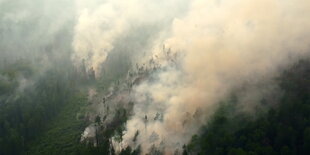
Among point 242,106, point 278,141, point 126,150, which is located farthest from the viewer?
point 242,106

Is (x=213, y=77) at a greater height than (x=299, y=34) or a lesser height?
lesser

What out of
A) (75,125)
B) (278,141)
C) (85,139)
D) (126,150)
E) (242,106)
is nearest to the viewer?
(278,141)

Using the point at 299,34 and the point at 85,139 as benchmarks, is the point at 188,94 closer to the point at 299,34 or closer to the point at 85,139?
the point at 85,139

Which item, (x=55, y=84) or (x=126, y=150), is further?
(x=55, y=84)

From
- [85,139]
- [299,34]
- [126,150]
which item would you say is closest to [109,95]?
[85,139]

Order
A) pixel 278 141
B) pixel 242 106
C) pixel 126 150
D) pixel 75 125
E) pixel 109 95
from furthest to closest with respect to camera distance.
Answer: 1. pixel 109 95
2. pixel 75 125
3. pixel 242 106
4. pixel 126 150
5. pixel 278 141

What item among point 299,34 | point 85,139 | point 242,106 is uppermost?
point 299,34

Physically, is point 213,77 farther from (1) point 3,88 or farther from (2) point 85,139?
(1) point 3,88

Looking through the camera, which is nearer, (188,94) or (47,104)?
(188,94)

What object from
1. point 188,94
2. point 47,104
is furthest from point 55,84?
point 188,94
